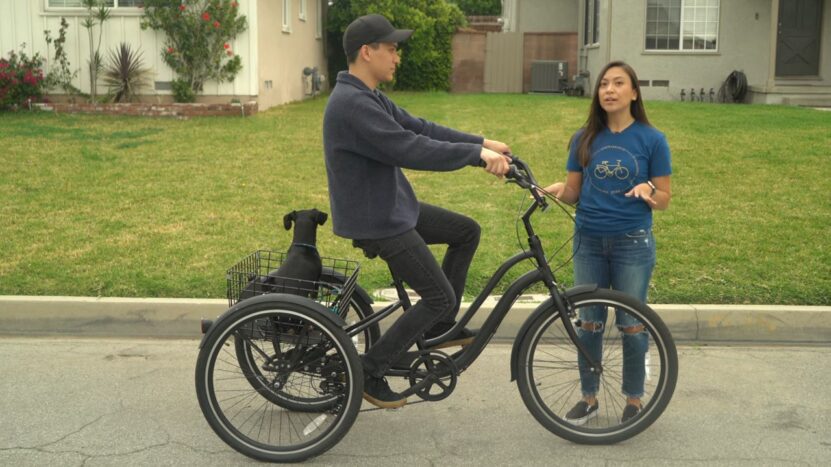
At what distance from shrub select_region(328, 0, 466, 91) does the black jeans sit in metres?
23.6

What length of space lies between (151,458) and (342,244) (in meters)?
3.88

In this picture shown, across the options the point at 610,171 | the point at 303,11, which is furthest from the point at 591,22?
the point at 610,171

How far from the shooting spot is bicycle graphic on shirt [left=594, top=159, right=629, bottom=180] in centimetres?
448

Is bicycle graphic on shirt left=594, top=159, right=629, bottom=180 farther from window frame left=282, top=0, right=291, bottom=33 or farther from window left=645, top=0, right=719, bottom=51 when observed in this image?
window left=645, top=0, right=719, bottom=51

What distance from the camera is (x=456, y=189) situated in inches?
408

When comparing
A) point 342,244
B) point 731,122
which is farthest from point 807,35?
point 342,244

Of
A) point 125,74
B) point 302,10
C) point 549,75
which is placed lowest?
point 125,74

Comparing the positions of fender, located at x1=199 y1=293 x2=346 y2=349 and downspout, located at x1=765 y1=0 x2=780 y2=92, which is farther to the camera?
downspout, located at x1=765 y1=0 x2=780 y2=92

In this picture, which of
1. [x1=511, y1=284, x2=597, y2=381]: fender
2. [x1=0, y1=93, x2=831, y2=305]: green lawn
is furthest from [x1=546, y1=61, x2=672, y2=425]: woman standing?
[x1=0, y1=93, x2=831, y2=305]: green lawn

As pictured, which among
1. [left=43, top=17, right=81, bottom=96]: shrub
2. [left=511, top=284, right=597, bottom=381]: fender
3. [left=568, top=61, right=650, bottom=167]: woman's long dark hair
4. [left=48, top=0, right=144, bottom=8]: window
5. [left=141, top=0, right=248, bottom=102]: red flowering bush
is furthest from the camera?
[left=48, top=0, right=144, bottom=8]: window

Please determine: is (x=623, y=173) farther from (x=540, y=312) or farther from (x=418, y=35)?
(x=418, y=35)

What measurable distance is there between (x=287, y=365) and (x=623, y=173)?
180cm

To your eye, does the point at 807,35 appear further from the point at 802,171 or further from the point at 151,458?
the point at 151,458

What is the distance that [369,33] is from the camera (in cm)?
418
